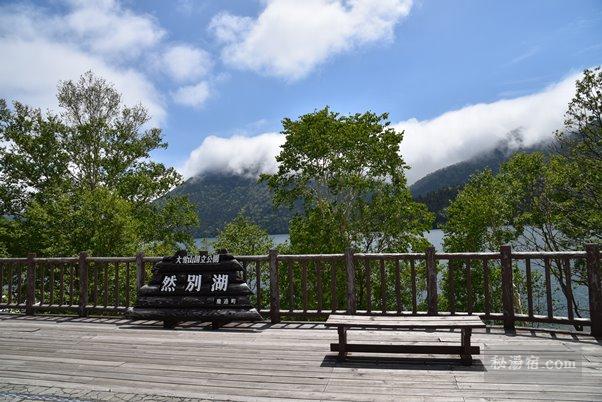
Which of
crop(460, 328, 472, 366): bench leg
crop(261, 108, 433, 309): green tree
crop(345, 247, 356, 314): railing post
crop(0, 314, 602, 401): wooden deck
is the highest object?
crop(261, 108, 433, 309): green tree

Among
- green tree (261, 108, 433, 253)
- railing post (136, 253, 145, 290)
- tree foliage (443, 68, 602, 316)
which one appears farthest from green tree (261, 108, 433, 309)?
railing post (136, 253, 145, 290)

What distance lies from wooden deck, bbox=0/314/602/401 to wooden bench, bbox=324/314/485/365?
5.7 inches

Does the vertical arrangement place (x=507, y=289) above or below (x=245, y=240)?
below

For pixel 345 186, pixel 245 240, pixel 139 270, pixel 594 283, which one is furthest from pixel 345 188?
pixel 245 240

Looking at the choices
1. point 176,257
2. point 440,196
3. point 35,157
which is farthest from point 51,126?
point 440,196

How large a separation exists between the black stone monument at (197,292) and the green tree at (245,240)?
35.3 metres

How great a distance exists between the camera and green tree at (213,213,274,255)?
4334cm

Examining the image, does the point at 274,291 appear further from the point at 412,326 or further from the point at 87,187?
the point at 87,187

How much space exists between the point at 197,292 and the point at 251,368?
2.75m

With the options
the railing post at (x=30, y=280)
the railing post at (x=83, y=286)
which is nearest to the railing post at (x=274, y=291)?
the railing post at (x=83, y=286)

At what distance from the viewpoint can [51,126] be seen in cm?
2453

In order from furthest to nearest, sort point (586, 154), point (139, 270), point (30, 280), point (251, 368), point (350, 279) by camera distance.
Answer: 1. point (586, 154)
2. point (30, 280)
3. point (139, 270)
4. point (350, 279)
5. point (251, 368)

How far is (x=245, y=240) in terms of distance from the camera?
44250 mm

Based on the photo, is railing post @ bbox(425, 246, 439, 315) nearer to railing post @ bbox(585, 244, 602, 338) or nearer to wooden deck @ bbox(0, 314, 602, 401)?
wooden deck @ bbox(0, 314, 602, 401)
